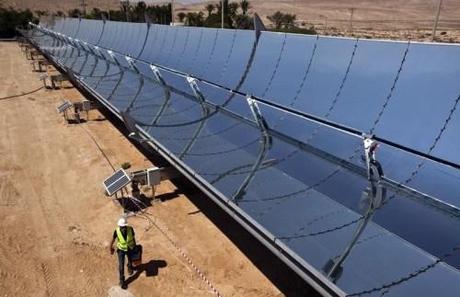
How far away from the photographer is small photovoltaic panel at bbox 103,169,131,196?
11336mm

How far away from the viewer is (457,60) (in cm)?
809

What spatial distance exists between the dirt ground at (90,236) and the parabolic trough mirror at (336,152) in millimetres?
1886

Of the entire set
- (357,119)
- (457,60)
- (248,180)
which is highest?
(457,60)

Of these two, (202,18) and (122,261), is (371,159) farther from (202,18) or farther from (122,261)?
(202,18)

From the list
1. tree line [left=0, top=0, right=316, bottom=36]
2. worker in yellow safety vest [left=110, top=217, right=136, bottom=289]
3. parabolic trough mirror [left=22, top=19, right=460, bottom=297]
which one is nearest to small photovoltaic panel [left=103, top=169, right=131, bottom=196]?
parabolic trough mirror [left=22, top=19, right=460, bottom=297]

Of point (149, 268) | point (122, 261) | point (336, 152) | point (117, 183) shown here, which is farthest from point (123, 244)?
point (336, 152)

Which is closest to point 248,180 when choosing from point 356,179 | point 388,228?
point 356,179

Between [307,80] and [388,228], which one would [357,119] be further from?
[388,228]

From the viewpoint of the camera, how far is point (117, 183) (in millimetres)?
11523

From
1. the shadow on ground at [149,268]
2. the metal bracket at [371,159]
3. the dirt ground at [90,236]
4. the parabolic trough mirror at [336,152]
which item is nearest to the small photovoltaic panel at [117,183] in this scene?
the dirt ground at [90,236]

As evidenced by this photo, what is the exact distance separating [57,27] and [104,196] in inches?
2313

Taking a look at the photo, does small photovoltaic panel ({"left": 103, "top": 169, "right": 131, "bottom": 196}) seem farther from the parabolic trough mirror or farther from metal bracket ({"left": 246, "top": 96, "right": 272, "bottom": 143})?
metal bracket ({"left": 246, "top": 96, "right": 272, "bottom": 143})

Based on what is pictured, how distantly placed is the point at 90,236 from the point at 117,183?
155 centimetres

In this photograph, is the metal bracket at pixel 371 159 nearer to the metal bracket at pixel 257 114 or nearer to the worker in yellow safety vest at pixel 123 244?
the metal bracket at pixel 257 114
